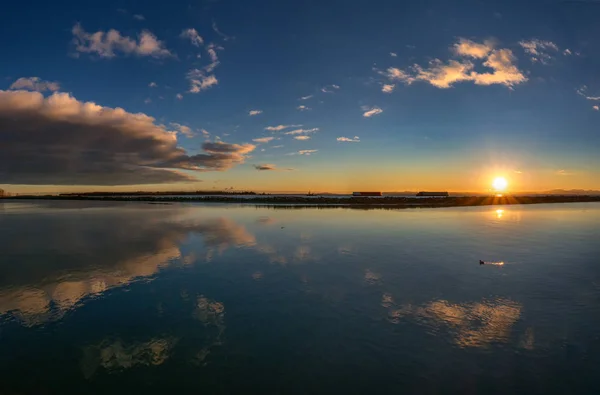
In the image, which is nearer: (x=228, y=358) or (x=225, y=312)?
(x=228, y=358)

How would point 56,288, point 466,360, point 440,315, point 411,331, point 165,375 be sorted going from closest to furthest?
point 165,375 → point 466,360 → point 411,331 → point 440,315 → point 56,288

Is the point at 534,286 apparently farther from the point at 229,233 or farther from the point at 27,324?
the point at 229,233

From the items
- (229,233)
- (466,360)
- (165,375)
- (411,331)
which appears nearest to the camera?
(165,375)

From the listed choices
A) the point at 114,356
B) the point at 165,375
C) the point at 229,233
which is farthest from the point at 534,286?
the point at 229,233

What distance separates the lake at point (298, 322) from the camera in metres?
8.83

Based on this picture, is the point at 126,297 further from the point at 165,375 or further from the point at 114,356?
the point at 165,375

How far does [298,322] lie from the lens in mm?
12312

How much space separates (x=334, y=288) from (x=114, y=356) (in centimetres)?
962

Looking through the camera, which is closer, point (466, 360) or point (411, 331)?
point (466, 360)

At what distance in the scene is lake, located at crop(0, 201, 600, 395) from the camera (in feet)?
29.0

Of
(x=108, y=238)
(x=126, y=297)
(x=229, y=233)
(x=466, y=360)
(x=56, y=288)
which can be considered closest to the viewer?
(x=466, y=360)

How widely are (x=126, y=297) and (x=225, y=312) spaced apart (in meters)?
5.10

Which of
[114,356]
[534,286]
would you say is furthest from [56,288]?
[534,286]

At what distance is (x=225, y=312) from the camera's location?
13.2 metres
